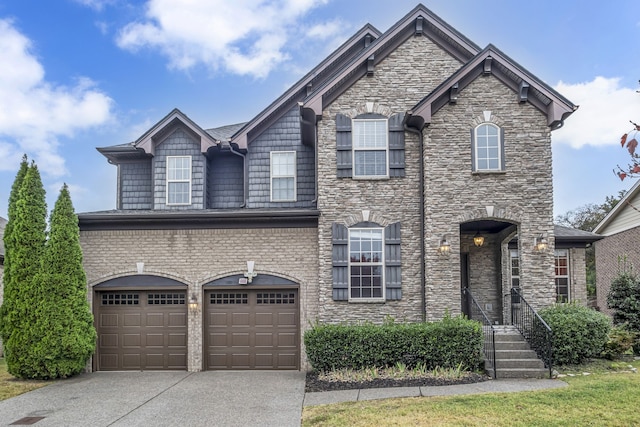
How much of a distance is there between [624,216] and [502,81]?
13.8 meters

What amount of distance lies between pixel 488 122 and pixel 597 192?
90.2 feet

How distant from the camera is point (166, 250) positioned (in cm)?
1327

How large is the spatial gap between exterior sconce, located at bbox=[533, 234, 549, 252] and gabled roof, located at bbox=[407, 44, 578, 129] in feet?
8.77

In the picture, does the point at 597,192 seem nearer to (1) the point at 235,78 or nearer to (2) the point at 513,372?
A: (1) the point at 235,78

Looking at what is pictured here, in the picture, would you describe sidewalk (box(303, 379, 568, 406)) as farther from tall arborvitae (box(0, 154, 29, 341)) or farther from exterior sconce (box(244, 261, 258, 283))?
tall arborvitae (box(0, 154, 29, 341))

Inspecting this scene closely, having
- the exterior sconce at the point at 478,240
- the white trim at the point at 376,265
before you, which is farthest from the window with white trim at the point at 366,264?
the exterior sconce at the point at 478,240

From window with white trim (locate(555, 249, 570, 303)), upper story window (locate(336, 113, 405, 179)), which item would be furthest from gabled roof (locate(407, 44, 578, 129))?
window with white trim (locate(555, 249, 570, 303))

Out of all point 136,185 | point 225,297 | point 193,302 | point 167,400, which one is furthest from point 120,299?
point 167,400

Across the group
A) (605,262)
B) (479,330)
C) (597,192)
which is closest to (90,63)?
(479,330)

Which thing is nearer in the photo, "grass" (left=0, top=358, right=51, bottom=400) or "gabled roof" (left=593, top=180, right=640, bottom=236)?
"grass" (left=0, top=358, right=51, bottom=400)

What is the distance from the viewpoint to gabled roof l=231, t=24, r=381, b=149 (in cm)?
1486

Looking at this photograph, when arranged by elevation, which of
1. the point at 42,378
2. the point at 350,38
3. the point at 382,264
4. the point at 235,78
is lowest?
the point at 42,378

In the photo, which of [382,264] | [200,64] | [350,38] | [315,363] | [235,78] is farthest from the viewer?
[235,78]

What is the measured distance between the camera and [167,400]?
9742 millimetres
